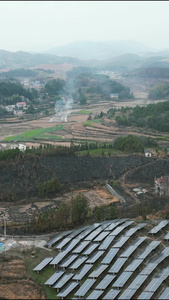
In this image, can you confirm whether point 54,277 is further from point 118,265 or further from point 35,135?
point 35,135

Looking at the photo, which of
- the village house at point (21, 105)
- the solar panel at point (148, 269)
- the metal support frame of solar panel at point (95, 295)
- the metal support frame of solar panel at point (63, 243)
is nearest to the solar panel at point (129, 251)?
the solar panel at point (148, 269)

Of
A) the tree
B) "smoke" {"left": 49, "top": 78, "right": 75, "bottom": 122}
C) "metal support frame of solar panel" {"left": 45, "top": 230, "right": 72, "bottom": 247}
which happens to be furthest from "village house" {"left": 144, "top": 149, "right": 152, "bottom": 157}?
"smoke" {"left": 49, "top": 78, "right": 75, "bottom": 122}

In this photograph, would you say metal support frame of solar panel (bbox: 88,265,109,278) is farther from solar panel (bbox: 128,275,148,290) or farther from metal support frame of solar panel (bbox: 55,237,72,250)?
metal support frame of solar panel (bbox: 55,237,72,250)

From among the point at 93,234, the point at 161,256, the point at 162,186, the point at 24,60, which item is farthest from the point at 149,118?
→ the point at 24,60

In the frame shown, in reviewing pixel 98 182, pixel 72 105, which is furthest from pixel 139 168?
pixel 72 105

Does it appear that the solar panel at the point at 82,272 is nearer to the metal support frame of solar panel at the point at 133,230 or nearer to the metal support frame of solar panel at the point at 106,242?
the metal support frame of solar panel at the point at 106,242

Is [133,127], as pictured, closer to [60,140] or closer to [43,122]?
[60,140]
